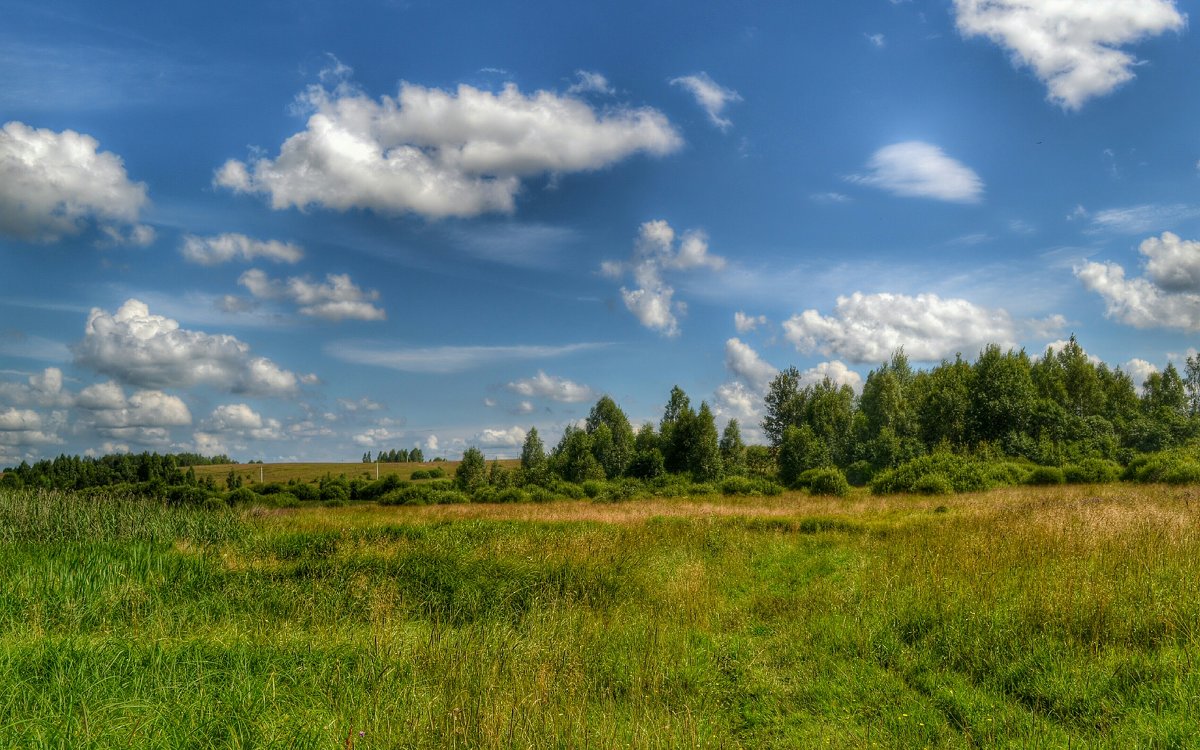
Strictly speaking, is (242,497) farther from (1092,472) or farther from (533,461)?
(1092,472)

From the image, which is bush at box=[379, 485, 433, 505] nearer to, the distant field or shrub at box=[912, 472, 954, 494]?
the distant field

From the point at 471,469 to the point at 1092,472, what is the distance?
4820 centimetres

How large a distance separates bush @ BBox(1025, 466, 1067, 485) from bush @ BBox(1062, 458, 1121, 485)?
19.9 inches

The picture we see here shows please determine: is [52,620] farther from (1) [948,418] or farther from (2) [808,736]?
(1) [948,418]

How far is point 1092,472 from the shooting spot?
36.9 metres

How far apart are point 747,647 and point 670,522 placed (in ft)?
43.5

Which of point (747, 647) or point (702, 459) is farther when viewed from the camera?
point (702, 459)

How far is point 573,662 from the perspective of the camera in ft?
23.8

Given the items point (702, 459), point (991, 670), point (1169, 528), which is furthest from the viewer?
point (702, 459)

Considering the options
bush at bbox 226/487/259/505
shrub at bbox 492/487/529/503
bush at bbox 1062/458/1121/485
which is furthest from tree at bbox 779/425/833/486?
bush at bbox 226/487/259/505

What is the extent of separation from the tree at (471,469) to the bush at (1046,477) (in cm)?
4295

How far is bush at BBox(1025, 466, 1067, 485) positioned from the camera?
37.2m

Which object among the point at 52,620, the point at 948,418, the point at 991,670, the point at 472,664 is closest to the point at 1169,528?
the point at 991,670

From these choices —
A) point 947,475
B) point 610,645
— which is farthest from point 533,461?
point 610,645
